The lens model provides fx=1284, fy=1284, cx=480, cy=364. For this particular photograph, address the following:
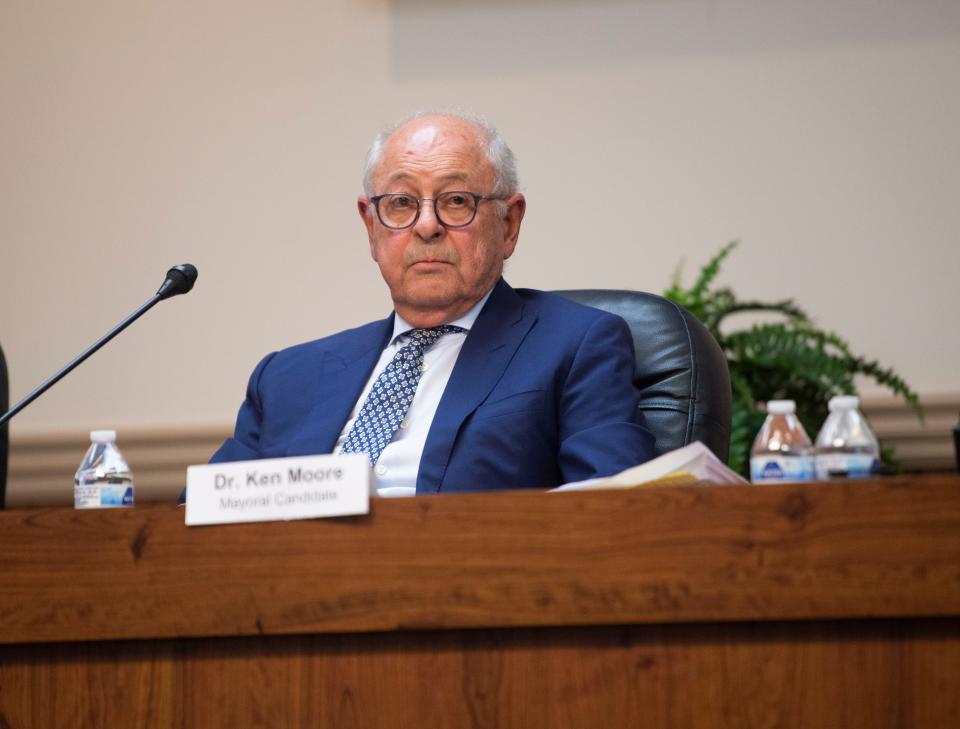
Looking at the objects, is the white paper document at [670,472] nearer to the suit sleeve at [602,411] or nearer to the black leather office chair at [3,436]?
the suit sleeve at [602,411]

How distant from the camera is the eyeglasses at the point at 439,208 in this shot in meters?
2.12

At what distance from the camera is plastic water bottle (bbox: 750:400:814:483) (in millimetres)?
1329

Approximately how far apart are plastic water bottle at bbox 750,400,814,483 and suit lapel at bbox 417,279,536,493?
0.59m

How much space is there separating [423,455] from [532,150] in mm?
1562

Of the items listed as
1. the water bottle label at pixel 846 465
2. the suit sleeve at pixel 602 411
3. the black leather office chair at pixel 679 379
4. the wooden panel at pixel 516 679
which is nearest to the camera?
the wooden panel at pixel 516 679

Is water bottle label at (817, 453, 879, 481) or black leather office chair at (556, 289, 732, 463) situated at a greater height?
black leather office chair at (556, 289, 732, 463)

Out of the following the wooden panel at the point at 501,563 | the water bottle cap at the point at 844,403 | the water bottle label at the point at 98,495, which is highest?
the water bottle cap at the point at 844,403

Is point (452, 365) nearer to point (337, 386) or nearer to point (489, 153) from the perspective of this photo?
point (337, 386)

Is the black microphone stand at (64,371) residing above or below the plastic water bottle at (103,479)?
above

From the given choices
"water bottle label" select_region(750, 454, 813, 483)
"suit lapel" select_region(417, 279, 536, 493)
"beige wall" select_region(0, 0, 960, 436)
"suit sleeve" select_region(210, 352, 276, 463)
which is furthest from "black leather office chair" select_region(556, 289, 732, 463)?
"beige wall" select_region(0, 0, 960, 436)

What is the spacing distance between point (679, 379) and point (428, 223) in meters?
0.48

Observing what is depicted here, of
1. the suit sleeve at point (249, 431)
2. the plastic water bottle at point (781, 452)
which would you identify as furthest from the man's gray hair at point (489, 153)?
the plastic water bottle at point (781, 452)

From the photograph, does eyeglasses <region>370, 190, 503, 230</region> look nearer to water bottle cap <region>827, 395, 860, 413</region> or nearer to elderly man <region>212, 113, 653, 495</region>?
elderly man <region>212, 113, 653, 495</region>

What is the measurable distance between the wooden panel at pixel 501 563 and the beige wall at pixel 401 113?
209cm
